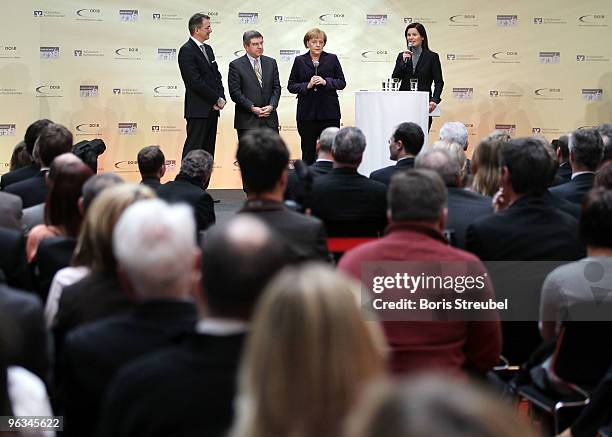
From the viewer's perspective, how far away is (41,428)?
2.14m

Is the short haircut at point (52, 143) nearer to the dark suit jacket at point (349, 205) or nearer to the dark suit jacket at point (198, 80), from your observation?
the dark suit jacket at point (349, 205)

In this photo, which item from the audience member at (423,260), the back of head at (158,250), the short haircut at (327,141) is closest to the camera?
the back of head at (158,250)

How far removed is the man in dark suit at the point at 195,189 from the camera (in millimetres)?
5410

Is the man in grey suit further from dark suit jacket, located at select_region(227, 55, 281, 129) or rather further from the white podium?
the white podium

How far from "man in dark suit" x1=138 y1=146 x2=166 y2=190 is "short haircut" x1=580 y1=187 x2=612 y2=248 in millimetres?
2992

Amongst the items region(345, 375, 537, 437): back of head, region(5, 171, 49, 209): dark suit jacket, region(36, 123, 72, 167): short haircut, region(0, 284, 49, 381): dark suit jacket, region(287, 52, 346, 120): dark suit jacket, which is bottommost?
region(0, 284, 49, 381): dark suit jacket

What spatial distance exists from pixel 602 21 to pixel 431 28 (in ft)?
7.34

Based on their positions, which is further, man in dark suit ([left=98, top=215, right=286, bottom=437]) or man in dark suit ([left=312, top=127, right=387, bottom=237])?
man in dark suit ([left=312, top=127, right=387, bottom=237])

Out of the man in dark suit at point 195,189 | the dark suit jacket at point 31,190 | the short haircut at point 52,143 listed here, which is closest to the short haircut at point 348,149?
the man in dark suit at point 195,189

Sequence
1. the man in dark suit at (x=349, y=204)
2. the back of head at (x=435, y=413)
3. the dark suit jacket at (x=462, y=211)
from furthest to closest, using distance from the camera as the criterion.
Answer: the man in dark suit at (x=349, y=204), the dark suit jacket at (x=462, y=211), the back of head at (x=435, y=413)

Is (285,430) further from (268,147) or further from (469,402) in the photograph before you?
(268,147)

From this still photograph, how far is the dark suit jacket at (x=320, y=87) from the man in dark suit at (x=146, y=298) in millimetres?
7139

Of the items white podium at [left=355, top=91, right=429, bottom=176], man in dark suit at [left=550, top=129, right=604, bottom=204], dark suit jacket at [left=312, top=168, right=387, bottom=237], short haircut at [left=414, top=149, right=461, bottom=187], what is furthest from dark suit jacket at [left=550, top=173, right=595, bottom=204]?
white podium at [left=355, top=91, right=429, bottom=176]

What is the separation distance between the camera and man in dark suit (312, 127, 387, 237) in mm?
4895
